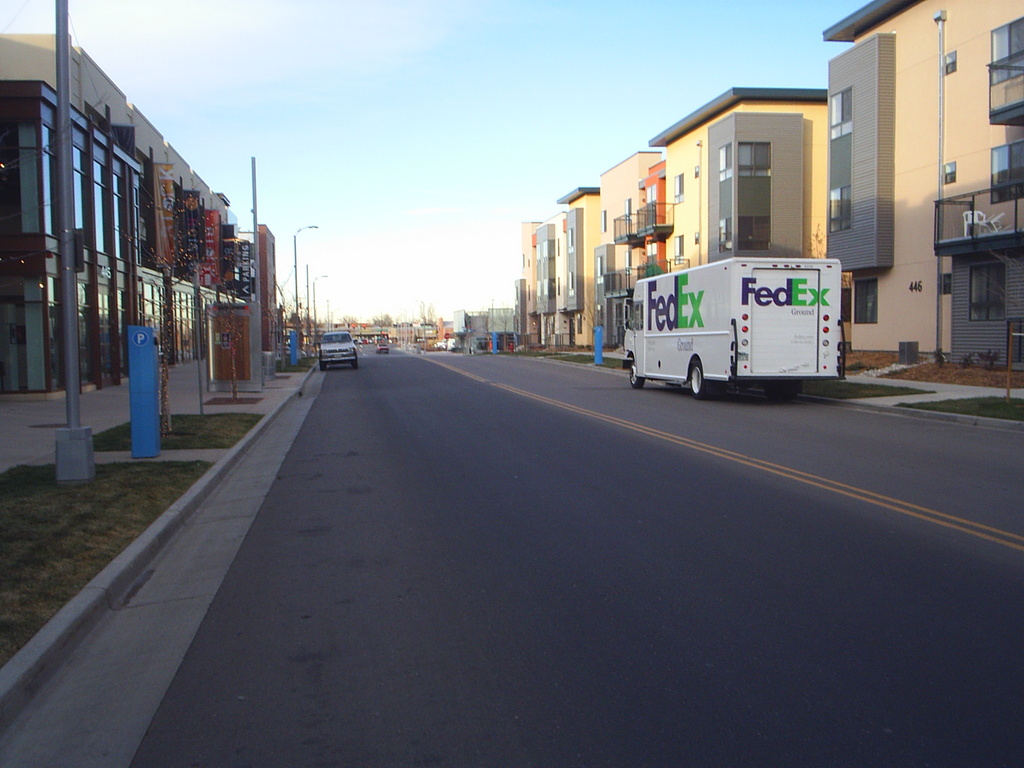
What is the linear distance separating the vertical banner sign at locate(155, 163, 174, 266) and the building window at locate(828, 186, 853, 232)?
2261 cm

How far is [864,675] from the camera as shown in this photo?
4.78m

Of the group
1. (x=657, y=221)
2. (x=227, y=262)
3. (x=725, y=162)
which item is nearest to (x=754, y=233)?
(x=725, y=162)

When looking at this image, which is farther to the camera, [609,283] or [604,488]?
[609,283]

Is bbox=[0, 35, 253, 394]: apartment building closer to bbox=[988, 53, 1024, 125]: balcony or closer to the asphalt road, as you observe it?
the asphalt road

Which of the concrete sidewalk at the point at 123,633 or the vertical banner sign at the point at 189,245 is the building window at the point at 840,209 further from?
the concrete sidewalk at the point at 123,633

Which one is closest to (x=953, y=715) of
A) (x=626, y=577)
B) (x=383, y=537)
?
(x=626, y=577)

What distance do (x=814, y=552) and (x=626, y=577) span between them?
1639mm

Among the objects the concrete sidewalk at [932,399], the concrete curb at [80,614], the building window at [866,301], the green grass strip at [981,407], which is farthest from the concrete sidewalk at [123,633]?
the building window at [866,301]

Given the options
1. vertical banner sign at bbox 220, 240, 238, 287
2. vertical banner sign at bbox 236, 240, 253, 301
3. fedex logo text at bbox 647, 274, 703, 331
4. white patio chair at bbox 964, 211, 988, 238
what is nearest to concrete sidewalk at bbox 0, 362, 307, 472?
vertical banner sign at bbox 220, 240, 238, 287

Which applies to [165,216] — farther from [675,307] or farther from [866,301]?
[866,301]

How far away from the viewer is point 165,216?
26609mm

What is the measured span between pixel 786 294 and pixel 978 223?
8.69 metres

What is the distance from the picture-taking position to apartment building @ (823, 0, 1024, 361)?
24922 mm

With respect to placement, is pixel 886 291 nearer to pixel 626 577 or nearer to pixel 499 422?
pixel 499 422
